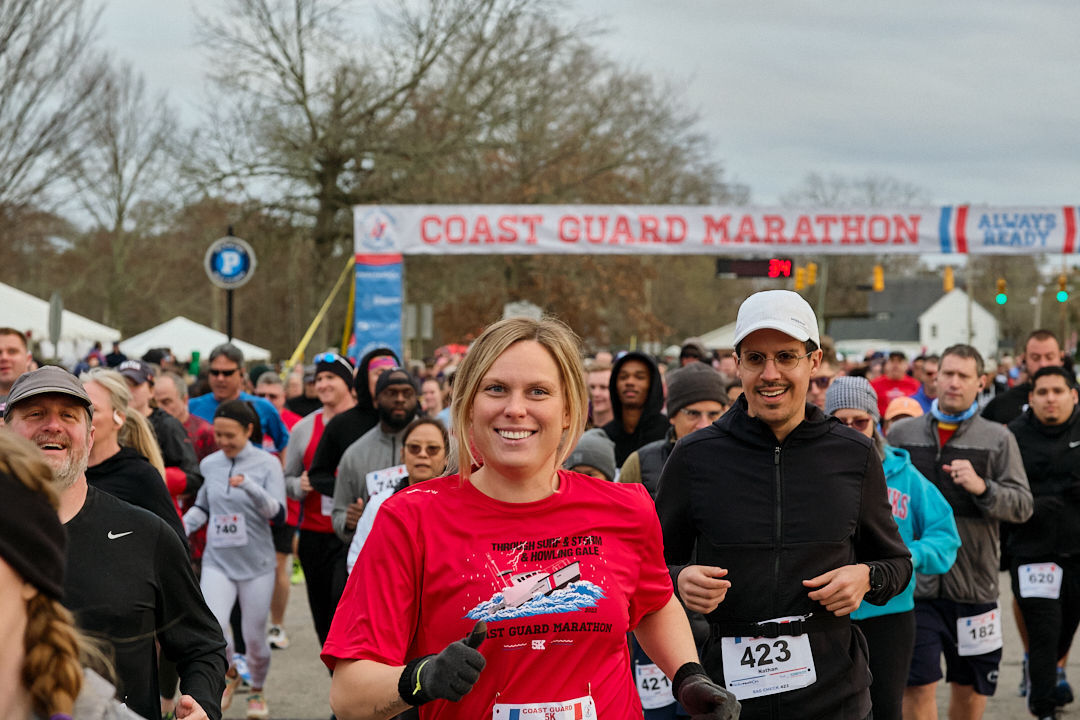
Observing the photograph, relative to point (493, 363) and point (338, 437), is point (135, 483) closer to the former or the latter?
point (493, 363)

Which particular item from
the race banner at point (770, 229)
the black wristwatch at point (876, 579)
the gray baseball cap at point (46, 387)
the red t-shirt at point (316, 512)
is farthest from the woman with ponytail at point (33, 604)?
the race banner at point (770, 229)

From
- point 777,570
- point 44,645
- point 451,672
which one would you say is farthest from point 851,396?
point 44,645

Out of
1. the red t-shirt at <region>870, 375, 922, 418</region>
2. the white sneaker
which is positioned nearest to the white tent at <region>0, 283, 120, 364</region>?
the white sneaker

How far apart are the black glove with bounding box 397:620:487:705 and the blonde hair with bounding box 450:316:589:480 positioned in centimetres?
50

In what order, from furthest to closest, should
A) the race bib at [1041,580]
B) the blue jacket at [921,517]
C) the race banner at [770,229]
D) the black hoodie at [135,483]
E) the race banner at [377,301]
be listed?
the race banner at [770,229]
the race banner at [377,301]
the race bib at [1041,580]
the blue jacket at [921,517]
the black hoodie at [135,483]

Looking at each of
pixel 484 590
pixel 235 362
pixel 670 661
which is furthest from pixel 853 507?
pixel 235 362

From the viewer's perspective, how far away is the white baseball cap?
365 centimetres

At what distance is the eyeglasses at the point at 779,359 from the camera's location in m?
3.72

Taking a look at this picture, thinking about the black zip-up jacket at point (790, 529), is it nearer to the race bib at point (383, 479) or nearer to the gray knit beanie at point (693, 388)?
the gray knit beanie at point (693, 388)

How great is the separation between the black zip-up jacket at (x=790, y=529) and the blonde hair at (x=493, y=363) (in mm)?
1124

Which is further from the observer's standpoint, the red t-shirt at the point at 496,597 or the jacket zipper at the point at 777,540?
the jacket zipper at the point at 777,540

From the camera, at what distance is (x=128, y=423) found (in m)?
4.95

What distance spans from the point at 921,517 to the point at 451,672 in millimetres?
3654

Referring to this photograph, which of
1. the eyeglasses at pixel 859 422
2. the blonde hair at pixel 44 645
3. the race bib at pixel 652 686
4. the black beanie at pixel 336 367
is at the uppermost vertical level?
the black beanie at pixel 336 367
